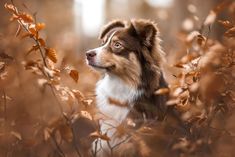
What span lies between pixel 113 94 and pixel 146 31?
85 cm

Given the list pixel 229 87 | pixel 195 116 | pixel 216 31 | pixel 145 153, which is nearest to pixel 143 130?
pixel 145 153

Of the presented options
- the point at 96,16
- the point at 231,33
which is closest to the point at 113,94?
the point at 231,33

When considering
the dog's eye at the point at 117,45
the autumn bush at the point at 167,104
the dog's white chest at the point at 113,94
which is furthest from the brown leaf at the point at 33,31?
the dog's eye at the point at 117,45

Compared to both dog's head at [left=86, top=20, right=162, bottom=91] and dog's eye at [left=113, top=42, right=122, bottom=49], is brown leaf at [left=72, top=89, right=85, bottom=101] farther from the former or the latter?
dog's eye at [left=113, top=42, right=122, bottom=49]

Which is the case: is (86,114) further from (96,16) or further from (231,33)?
(96,16)

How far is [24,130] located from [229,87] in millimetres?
2070

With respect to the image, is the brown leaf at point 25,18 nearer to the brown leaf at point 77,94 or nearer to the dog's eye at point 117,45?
the brown leaf at point 77,94

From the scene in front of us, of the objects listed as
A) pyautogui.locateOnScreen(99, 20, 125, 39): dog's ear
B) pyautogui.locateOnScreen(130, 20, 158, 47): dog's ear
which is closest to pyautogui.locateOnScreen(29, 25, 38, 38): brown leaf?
pyautogui.locateOnScreen(130, 20, 158, 47): dog's ear

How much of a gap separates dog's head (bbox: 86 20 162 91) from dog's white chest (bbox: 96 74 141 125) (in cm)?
8

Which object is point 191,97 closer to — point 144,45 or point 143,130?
point 143,130

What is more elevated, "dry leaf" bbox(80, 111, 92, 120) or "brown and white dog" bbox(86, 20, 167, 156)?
"dry leaf" bbox(80, 111, 92, 120)

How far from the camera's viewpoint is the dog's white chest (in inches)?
243

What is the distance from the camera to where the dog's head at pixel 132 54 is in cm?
621

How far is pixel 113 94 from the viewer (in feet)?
21.0
